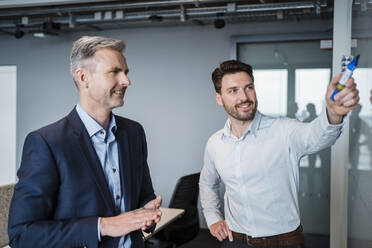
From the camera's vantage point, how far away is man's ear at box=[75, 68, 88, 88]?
166cm

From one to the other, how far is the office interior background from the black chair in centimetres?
158

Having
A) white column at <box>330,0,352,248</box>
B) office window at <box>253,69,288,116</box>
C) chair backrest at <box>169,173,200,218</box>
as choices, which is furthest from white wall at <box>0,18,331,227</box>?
white column at <box>330,0,352,248</box>

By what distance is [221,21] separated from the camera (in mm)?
4672

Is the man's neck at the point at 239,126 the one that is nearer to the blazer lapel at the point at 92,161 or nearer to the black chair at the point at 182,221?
the blazer lapel at the point at 92,161

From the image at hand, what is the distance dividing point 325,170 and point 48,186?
163 inches

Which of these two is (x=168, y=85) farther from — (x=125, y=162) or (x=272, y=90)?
(x=125, y=162)

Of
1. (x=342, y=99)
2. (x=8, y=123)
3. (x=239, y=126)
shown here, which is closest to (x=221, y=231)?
(x=239, y=126)

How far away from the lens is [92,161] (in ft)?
5.15

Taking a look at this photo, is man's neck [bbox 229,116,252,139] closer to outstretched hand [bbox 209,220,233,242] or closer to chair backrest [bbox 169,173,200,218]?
outstretched hand [bbox 209,220,233,242]

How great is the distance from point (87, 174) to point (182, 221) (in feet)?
7.83

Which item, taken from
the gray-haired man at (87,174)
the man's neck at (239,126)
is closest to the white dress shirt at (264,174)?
the man's neck at (239,126)

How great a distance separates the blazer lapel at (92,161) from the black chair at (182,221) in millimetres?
2017

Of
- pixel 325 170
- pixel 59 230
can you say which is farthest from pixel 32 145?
pixel 325 170

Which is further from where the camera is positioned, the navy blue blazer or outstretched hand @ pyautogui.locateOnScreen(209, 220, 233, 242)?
outstretched hand @ pyautogui.locateOnScreen(209, 220, 233, 242)
